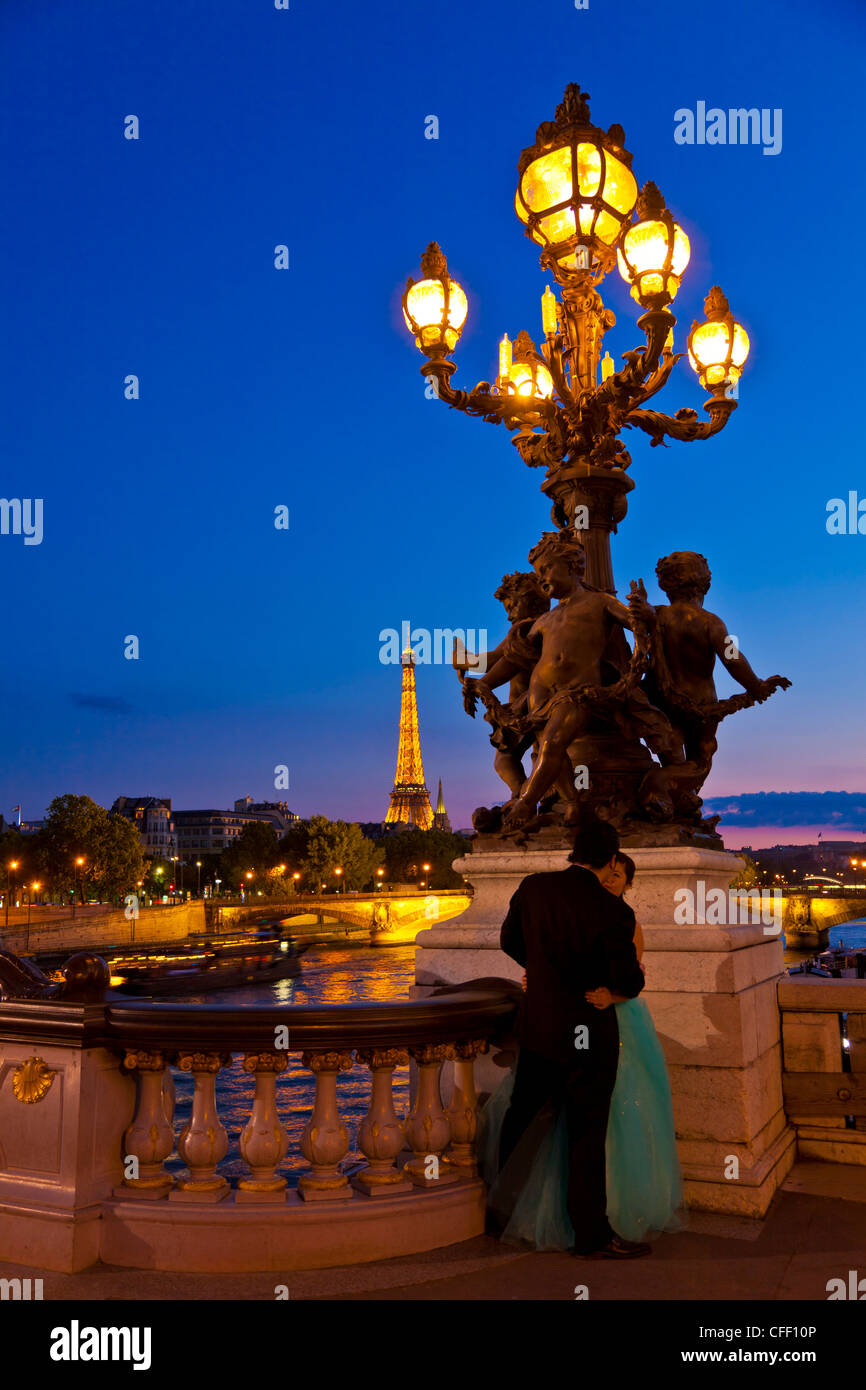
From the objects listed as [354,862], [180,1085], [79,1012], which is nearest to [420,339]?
[79,1012]

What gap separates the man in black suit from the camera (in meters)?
4.05

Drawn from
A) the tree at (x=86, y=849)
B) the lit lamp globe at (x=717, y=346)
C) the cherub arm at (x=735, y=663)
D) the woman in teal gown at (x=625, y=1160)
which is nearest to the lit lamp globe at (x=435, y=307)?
the lit lamp globe at (x=717, y=346)

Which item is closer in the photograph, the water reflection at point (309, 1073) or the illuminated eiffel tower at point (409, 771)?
the water reflection at point (309, 1073)

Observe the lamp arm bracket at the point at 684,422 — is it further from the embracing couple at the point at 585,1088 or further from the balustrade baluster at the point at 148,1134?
the balustrade baluster at the point at 148,1134

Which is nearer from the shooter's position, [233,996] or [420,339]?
[420,339]

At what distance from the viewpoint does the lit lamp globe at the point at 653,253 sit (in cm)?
717

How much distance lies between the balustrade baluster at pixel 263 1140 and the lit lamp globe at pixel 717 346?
618 cm

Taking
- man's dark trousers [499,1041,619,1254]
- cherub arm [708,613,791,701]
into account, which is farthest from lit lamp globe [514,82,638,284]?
man's dark trousers [499,1041,619,1254]

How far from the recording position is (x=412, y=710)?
137000 mm

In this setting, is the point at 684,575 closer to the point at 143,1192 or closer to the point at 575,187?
the point at 575,187

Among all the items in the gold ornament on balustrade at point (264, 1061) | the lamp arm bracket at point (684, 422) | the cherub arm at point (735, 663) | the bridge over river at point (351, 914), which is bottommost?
the bridge over river at point (351, 914)

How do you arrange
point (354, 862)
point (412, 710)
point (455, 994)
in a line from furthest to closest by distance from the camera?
point (412, 710) < point (354, 862) < point (455, 994)
